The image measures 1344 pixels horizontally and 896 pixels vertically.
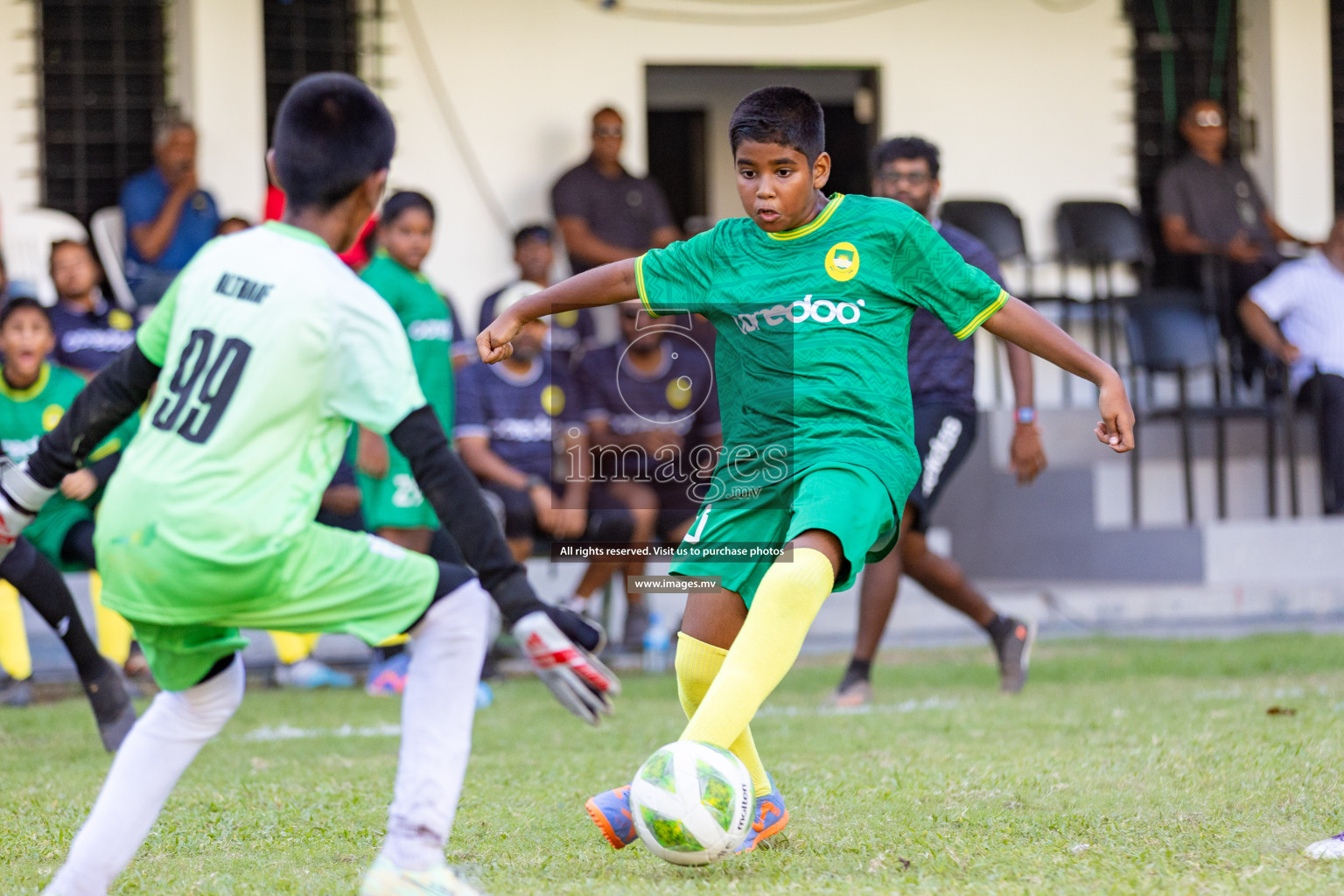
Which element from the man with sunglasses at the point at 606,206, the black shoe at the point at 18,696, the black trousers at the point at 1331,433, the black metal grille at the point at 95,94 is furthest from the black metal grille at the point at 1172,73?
the black shoe at the point at 18,696

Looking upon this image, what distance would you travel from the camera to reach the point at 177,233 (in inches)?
379

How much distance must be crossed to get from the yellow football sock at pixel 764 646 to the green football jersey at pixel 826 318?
290mm

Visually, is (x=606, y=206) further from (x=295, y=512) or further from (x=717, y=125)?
(x=295, y=512)

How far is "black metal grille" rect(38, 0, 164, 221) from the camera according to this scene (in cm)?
1054

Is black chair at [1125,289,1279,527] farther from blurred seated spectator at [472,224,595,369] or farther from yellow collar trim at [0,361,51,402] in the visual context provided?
yellow collar trim at [0,361,51,402]

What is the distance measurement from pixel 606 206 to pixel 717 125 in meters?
4.28

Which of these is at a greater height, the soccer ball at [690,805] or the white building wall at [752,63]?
the white building wall at [752,63]

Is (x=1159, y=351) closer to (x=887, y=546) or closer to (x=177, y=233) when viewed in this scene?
(x=177, y=233)

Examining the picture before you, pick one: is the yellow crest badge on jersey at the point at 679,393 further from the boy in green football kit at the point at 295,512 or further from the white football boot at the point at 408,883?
the white football boot at the point at 408,883

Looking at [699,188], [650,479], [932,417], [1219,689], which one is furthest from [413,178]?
[1219,689]

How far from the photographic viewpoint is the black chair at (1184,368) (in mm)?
10125

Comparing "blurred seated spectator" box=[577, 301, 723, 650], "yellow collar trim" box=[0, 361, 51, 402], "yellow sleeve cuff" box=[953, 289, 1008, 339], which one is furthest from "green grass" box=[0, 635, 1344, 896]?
"blurred seated spectator" box=[577, 301, 723, 650]

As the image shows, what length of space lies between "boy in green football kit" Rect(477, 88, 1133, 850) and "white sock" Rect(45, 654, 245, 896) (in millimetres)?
893

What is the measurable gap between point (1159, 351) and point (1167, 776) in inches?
255
